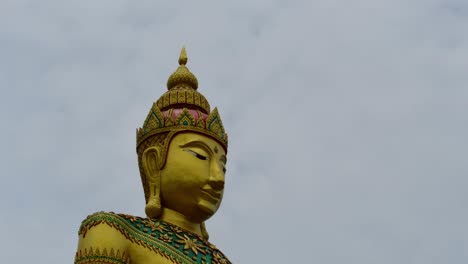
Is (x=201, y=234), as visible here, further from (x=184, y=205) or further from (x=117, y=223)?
(x=117, y=223)

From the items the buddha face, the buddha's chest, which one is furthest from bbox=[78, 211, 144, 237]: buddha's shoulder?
the buddha face

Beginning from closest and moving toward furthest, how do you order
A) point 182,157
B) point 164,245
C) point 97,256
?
point 97,256, point 164,245, point 182,157

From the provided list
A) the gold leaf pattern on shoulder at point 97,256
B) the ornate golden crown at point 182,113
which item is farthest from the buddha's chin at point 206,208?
the gold leaf pattern on shoulder at point 97,256

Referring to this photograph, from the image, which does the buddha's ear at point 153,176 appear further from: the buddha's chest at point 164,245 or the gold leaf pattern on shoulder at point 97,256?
the gold leaf pattern on shoulder at point 97,256

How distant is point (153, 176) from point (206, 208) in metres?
0.78

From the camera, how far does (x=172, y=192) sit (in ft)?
32.2

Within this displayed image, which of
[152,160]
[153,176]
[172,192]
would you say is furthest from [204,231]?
[152,160]

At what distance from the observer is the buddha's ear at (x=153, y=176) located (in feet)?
32.2

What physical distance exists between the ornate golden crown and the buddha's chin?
92 cm

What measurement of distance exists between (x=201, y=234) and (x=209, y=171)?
868mm

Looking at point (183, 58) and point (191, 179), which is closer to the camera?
point (191, 179)

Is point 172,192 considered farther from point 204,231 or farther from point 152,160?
point 204,231

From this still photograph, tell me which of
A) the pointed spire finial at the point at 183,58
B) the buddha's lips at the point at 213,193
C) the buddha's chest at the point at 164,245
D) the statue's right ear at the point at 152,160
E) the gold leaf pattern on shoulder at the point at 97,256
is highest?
the pointed spire finial at the point at 183,58

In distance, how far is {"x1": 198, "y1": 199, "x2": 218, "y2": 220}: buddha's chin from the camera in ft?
32.3
